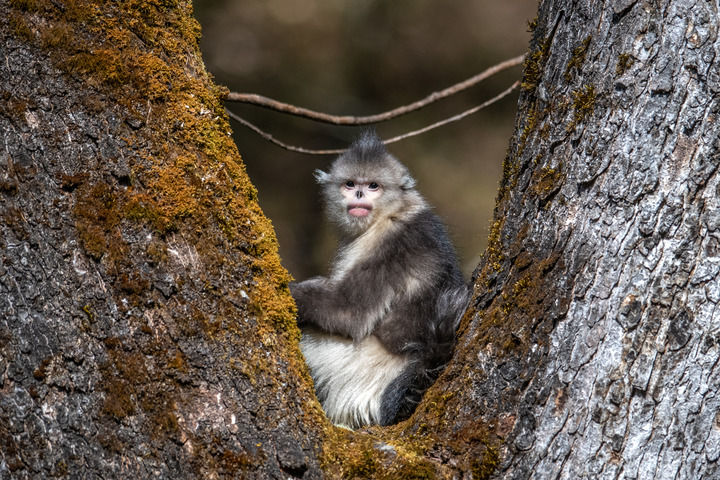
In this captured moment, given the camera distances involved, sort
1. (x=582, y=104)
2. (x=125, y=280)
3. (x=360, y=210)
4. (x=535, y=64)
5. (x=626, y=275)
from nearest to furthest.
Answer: (x=125, y=280), (x=626, y=275), (x=582, y=104), (x=535, y=64), (x=360, y=210)

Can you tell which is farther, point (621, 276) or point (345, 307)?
point (345, 307)

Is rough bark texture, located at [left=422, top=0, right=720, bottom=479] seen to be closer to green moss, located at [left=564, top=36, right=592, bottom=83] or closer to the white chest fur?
green moss, located at [left=564, top=36, right=592, bottom=83]

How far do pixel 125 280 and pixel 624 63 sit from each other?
162 cm

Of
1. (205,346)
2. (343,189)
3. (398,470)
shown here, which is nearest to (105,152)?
(205,346)

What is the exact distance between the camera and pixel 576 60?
241cm

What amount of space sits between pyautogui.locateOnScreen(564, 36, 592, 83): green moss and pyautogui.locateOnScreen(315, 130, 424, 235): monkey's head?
2182 millimetres

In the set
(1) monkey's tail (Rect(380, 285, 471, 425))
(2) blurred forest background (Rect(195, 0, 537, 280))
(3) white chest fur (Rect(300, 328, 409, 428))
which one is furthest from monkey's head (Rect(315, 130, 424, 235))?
(2) blurred forest background (Rect(195, 0, 537, 280))

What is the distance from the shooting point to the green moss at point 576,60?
7.85 ft

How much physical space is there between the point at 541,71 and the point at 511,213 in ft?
1.63

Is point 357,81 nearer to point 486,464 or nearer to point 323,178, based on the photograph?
point 323,178

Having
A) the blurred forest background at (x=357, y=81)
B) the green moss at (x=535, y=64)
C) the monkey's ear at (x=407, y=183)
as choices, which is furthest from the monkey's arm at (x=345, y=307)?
the blurred forest background at (x=357, y=81)

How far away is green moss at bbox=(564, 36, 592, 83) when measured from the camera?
94.2 inches

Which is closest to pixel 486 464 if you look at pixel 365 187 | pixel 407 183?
pixel 407 183

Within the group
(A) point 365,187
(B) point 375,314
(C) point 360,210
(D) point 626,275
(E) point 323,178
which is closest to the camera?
(D) point 626,275
